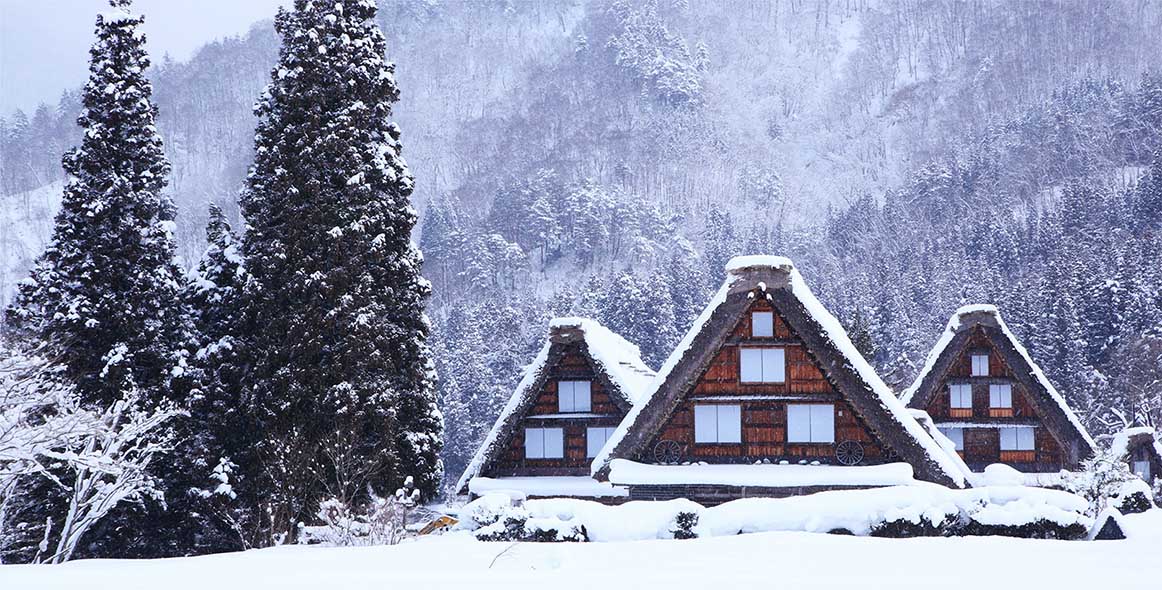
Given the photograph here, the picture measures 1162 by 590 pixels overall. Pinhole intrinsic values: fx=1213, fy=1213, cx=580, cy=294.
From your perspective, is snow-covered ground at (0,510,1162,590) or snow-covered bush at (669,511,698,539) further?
snow-covered bush at (669,511,698,539)

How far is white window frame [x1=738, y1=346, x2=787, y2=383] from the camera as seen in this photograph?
29906mm

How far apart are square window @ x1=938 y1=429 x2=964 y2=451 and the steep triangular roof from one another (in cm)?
2152

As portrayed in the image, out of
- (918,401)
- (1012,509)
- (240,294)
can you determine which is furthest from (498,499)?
(918,401)

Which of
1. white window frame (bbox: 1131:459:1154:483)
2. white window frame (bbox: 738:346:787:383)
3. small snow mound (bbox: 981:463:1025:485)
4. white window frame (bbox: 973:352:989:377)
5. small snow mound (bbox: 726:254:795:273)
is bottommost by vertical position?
white window frame (bbox: 1131:459:1154:483)

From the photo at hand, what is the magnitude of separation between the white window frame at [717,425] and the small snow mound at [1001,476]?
1747 centimetres

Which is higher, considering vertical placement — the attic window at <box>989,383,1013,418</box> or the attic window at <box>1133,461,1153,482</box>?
the attic window at <box>989,383,1013,418</box>

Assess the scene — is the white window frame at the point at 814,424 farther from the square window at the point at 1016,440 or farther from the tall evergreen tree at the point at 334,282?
the square window at the point at 1016,440

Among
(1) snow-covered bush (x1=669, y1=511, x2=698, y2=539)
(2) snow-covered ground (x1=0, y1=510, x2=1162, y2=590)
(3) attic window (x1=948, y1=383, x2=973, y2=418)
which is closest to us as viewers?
(2) snow-covered ground (x1=0, y1=510, x2=1162, y2=590)

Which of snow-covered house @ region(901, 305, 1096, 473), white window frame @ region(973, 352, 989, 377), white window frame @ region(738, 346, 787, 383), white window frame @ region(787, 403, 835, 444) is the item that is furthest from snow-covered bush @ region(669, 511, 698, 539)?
white window frame @ region(973, 352, 989, 377)

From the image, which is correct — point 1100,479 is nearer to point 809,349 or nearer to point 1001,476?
point 1001,476

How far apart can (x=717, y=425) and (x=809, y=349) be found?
293 cm

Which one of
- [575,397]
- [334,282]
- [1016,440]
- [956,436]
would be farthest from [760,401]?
[1016,440]

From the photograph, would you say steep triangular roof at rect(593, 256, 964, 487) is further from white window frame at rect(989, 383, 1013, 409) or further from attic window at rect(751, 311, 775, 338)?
white window frame at rect(989, 383, 1013, 409)

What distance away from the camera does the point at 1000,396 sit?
159 feet
